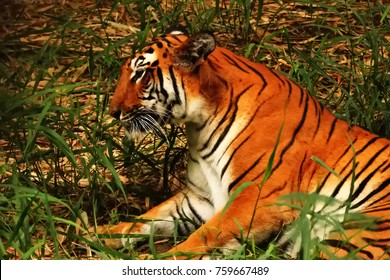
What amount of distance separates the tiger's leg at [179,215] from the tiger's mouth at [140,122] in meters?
0.36

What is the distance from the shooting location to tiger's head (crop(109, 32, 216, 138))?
201 inches

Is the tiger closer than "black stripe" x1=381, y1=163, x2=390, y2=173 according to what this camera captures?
Yes

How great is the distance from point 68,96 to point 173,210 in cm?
96

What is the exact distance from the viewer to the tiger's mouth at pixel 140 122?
5.13 m

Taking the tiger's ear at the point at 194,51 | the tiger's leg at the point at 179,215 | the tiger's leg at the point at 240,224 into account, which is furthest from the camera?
the tiger's leg at the point at 179,215

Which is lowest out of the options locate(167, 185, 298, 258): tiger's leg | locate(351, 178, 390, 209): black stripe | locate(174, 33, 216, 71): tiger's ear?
locate(167, 185, 298, 258): tiger's leg

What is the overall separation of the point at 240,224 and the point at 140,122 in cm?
60

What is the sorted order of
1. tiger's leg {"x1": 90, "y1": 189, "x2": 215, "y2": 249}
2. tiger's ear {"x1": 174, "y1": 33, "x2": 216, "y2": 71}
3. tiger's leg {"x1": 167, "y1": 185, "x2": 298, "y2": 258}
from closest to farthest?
tiger's leg {"x1": 167, "y1": 185, "x2": 298, "y2": 258} < tiger's ear {"x1": 174, "y1": 33, "x2": 216, "y2": 71} < tiger's leg {"x1": 90, "y1": 189, "x2": 215, "y2": 249}

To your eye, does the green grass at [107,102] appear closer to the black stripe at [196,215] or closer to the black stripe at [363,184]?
the black stripe at [196,215]

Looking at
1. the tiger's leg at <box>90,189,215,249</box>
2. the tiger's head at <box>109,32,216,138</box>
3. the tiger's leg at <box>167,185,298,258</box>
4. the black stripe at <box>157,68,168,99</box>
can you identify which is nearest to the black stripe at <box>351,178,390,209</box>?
the tiger's leg at <box>167,185,298,258</box>

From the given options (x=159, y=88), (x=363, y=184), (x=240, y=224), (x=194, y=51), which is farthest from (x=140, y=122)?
(x=363, y=184)

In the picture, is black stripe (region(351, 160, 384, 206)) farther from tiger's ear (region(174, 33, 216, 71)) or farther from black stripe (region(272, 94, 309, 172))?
tiger's ear (region(174, 33, 216, 71))

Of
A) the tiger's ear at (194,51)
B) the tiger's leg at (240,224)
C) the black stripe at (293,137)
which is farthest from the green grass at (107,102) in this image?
the tiger's ear at (194,51)

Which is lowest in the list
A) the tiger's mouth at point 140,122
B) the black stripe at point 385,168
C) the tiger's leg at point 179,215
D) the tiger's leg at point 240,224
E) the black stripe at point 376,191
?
the tiger's leg at point 179,215
